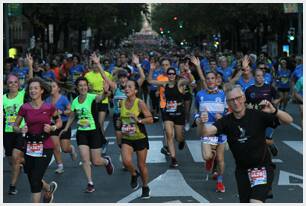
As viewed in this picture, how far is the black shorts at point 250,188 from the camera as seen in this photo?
648 centimetres

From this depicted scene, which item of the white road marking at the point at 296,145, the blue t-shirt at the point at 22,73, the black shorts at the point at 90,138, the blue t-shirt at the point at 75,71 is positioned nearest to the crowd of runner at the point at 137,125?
the black shorts at the point at 90,138

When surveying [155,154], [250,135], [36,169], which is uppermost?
[250,135]

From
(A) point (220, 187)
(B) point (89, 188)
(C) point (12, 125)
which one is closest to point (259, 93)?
(A) point (220, 187)

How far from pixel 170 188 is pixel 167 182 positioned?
45 centimetres

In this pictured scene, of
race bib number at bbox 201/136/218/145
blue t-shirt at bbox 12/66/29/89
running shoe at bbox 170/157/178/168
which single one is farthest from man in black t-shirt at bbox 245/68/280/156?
blue t-shirt at bbox 12/66/29/89

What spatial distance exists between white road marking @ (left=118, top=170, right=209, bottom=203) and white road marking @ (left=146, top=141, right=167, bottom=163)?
140 cm

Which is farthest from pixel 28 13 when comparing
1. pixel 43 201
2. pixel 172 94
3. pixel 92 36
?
pixel 92 36

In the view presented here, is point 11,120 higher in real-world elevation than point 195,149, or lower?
higher

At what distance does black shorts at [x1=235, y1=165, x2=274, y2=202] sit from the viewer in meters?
6.48

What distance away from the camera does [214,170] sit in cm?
1045

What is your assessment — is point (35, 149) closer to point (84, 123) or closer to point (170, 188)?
point (84, 123)

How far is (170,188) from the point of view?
31.4ft

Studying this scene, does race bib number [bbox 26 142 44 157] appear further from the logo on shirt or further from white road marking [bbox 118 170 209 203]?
the logo on shirt

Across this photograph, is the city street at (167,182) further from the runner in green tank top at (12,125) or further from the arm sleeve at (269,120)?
the arm sleeve at (269,120)
